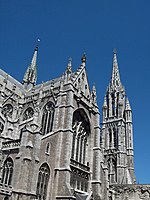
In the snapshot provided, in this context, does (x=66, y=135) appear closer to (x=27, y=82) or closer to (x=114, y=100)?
(x=27, y=82)

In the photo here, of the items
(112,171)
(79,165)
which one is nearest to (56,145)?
(79,165)

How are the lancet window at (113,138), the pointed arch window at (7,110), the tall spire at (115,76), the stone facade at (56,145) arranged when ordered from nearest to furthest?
1. the stone facade at (56,145)
2. the pointed arch window at (7,110)
3. the lancet window at (113,138)
4. the tall spire at (115,76)

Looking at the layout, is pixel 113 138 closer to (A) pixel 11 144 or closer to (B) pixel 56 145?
(B) pixel 56 145

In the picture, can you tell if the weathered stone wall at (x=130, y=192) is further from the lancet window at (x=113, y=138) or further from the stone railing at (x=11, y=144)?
the stone railing at (x=11, y=144)

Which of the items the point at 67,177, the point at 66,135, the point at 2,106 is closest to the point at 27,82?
the point at 2,106

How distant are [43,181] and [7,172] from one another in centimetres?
372

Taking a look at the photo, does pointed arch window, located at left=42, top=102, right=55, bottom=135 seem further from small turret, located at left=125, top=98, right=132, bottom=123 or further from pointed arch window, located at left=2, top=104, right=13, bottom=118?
small turret, located at left=125, top=98, right=132, bottom=123

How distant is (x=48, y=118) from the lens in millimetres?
29891

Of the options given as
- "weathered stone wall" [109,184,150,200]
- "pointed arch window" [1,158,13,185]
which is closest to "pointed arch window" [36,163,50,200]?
"pointed arch window" [1,158,13,185]

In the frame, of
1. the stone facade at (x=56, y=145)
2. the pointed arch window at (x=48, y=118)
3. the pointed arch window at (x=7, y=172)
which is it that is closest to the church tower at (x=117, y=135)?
the stone facade at (x=56, y=145)

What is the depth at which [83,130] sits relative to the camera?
3225cm

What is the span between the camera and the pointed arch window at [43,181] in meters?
23.7

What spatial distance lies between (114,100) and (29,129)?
38147 mm

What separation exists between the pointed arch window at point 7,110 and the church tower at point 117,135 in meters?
24.1
